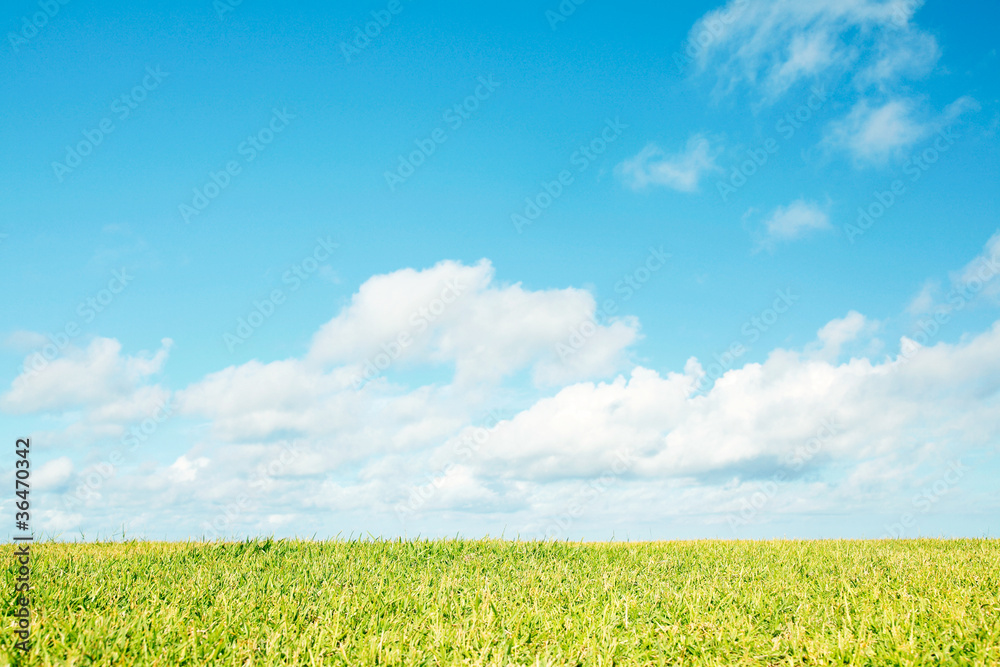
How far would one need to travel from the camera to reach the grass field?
5.79 meters

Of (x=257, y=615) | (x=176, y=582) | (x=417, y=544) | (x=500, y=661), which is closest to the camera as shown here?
(x=500, y=661)

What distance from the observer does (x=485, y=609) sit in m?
6.89

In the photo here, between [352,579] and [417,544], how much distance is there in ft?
8.20

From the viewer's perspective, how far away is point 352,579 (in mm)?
8078

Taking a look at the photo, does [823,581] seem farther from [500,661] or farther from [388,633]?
[388,633]

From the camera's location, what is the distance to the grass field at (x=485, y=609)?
5.79 meters

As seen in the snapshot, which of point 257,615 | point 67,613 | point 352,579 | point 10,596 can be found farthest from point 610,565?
point 10,596

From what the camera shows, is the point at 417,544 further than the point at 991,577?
Yes

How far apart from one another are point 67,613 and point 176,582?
1.47m

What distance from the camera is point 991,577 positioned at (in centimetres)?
920

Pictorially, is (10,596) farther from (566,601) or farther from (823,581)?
(823,581)

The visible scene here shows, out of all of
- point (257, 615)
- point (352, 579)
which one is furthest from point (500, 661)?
point (352, 579)

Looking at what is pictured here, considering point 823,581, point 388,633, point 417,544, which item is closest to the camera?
point 388,633

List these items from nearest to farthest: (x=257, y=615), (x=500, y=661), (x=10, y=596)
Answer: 1. (x=500, y=661)
2. (x=257, y=615)
3. (x=10, y=596)
